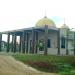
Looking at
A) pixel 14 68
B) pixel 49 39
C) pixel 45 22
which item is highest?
pixel 45 22

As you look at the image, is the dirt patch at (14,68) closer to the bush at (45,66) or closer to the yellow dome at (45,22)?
the bush at (45,66)

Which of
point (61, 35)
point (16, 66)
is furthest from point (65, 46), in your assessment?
point (16, 66)

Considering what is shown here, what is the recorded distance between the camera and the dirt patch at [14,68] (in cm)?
2048

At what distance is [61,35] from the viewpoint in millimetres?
37750

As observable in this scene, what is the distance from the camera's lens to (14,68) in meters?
22.1

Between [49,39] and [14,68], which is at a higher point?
[49,39]

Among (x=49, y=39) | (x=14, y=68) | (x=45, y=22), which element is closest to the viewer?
(x=14, y=68)

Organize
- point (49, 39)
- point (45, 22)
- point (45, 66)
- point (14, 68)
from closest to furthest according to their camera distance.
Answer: point (14, 68) → point (45, 66) → point (49, 39) → point (45, 22)

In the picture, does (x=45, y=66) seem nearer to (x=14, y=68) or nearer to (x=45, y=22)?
(x=14, y=68)

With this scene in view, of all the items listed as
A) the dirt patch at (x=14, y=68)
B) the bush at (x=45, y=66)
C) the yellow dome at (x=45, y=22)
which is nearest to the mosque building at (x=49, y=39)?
the yellow dome at (x=45, y=22)

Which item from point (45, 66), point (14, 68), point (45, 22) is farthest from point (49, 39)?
point (14, 68)

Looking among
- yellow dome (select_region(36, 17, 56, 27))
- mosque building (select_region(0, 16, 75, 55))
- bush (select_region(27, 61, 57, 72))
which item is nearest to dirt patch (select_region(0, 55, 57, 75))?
bush (select_region(27, 61, 57, 72))

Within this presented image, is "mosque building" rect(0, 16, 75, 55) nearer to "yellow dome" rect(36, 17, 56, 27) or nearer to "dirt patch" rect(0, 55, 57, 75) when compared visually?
"yellow dome" rect(36, 17, 56, 27)

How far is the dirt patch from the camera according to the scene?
67.2ft
